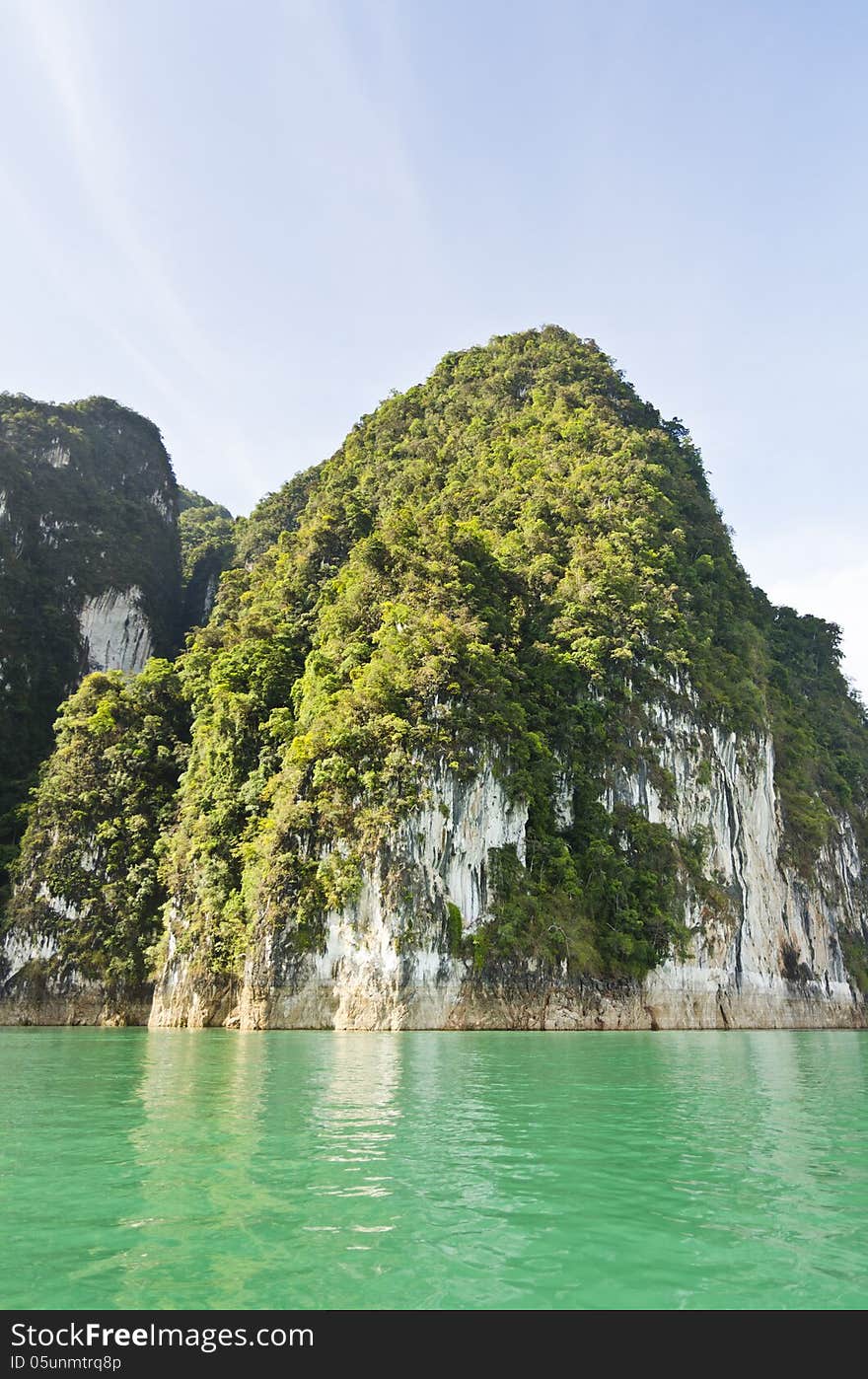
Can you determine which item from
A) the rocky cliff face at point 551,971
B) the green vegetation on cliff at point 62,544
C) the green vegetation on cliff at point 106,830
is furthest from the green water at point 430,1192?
the green vegetation on cliff at point 62,544

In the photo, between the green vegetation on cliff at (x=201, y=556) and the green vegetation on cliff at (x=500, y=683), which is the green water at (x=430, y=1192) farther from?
the green vegetation on cliff at (x=201, y=556)

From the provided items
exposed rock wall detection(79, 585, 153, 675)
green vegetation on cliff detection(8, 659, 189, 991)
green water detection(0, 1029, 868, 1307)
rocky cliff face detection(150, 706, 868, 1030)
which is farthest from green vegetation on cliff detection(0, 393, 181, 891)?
green water detection(0, 1029, 868, 1307)

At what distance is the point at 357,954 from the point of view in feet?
100

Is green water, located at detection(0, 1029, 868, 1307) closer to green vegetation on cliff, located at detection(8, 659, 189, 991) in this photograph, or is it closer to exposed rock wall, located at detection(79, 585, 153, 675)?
green vegetation on cliff, located at detection(8, 659, 189, 991)

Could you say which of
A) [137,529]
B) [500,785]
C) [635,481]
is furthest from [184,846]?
[137,529]

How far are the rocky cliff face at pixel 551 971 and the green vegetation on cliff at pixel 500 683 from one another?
24.9 inches

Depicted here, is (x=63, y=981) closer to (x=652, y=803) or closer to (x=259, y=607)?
(x=259, y=607)

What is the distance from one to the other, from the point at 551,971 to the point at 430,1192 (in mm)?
25757

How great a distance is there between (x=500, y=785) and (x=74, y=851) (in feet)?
66.9

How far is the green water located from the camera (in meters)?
5.14

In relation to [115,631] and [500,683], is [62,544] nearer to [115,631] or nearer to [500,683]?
[115,631]

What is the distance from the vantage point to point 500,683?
36.3 m

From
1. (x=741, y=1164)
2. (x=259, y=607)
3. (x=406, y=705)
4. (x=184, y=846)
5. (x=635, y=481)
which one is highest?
(x=635, y=481)

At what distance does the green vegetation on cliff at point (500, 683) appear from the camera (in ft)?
109
